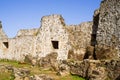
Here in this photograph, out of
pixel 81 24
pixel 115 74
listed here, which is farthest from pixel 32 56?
pixel 115 74

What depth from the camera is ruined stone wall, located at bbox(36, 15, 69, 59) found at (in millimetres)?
28812

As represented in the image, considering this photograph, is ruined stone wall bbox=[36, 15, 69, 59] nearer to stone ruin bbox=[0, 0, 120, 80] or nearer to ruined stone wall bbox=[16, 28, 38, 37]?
stone ruin bbox=[0, 0, 120, 80]

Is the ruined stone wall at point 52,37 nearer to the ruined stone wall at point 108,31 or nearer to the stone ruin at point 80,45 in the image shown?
the stone ruin at point 80,45

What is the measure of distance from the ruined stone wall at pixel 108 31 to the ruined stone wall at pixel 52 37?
4.54 meters

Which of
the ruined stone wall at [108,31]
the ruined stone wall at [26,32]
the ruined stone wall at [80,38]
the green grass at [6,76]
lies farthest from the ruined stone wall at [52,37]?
the green grass at [6,76]

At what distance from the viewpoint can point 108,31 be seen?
24688mm

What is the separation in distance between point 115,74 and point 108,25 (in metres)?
6.05

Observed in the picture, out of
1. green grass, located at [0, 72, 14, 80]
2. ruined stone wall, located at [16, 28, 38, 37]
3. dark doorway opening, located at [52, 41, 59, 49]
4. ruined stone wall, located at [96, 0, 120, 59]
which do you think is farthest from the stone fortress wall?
green grass, located at [0, 72, 14, 80]

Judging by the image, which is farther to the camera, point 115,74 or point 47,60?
point 47,60

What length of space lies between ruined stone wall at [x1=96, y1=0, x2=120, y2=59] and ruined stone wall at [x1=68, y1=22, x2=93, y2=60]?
6.11 feet

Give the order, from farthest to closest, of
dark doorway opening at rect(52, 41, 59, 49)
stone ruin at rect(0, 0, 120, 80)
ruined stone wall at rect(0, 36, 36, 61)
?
1. ruined stone wall at rect(0, 36, 36, 61)
2. dark doorway opening at rect(52, 41, 59, 49)
3. stone ruin at rect(0, 0, 120, 80)

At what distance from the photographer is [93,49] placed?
2536 cm

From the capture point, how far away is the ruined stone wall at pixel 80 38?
27.3 meters

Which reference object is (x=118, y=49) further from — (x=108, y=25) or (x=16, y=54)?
(x=16, y=54)
